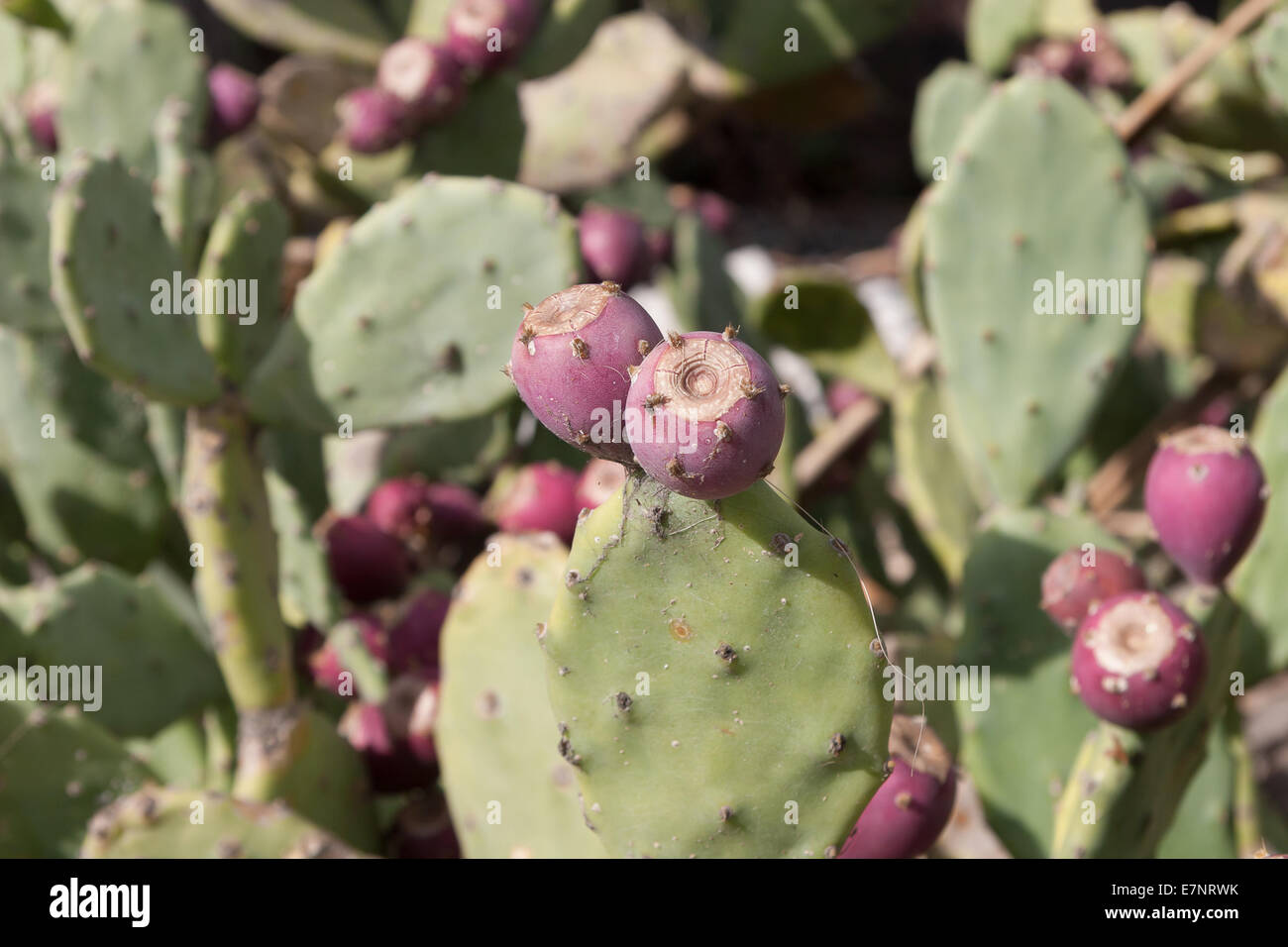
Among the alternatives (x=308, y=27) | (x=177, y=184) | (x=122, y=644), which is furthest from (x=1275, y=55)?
(x=308, y=27)

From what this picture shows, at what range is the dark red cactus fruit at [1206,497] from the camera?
118cm

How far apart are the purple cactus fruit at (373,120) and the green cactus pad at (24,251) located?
55 cm

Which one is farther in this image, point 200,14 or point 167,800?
point 200,14

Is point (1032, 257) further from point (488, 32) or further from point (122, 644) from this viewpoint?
point (122, 644)

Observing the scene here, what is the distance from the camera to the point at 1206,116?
7.30 ft

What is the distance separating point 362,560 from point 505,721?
539 mm

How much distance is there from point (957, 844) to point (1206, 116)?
1.40 metres

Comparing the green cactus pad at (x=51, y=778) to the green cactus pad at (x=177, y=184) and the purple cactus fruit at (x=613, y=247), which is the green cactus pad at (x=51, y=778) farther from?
the purple cactus fruit at (x=613, y=247)

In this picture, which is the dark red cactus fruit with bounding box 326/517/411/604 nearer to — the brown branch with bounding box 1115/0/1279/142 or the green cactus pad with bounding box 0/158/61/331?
the green cactus pad with bounding box 0/158/61/331

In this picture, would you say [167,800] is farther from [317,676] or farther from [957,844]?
[957,844]

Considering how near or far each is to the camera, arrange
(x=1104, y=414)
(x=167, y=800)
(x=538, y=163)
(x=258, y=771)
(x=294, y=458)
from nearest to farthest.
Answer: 1. (x=167, y=800)
2. (x=258, y=771)
3. (x=294, y=458)
4. (x=1104, y=414)
5. (x=538, y=163)

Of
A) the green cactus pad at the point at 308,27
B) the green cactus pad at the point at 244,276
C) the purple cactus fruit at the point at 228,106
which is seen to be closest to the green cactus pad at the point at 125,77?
the purple cactus fruit at the point at 228,106

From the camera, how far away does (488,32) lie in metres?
2.13

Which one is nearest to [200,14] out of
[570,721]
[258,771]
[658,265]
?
[658,265]
